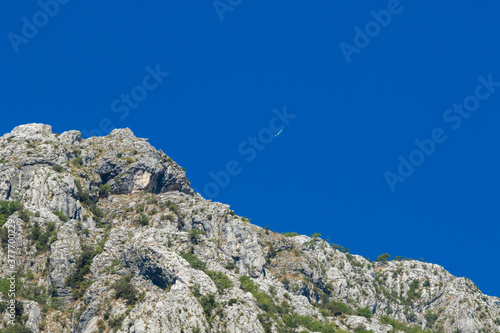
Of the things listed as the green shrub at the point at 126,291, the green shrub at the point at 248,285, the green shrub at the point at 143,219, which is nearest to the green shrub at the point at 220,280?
the green shrub at the point at 248,285

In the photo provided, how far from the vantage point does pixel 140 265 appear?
5817 inches

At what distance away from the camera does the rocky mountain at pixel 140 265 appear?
438 feet

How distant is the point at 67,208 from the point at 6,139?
1447 inches

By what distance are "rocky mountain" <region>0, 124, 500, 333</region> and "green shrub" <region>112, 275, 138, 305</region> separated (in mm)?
305

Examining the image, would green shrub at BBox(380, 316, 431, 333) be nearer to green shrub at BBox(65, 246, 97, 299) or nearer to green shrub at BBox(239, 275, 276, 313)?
green shrub at BBox(239, 275, 276, 313)

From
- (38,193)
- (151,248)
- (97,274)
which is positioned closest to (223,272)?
(151,248)

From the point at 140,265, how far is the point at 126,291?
9494mm

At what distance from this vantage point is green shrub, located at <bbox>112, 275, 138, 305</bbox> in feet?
452

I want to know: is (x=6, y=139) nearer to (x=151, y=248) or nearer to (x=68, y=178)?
(x=68, y=178)

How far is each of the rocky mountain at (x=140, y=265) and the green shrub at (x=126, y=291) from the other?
12.0 inches

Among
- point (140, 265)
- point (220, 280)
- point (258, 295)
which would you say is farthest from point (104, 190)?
point (258, 295)

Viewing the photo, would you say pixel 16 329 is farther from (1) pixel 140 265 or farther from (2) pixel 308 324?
(2) pixel 308 324

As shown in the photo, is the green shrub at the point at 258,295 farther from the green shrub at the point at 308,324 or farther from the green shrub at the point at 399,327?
the green shrub at the point at 399,327

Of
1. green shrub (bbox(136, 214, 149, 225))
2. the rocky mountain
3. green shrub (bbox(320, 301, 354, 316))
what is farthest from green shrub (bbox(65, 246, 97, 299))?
green shrub (bbox(320, 301, 354, 316))
